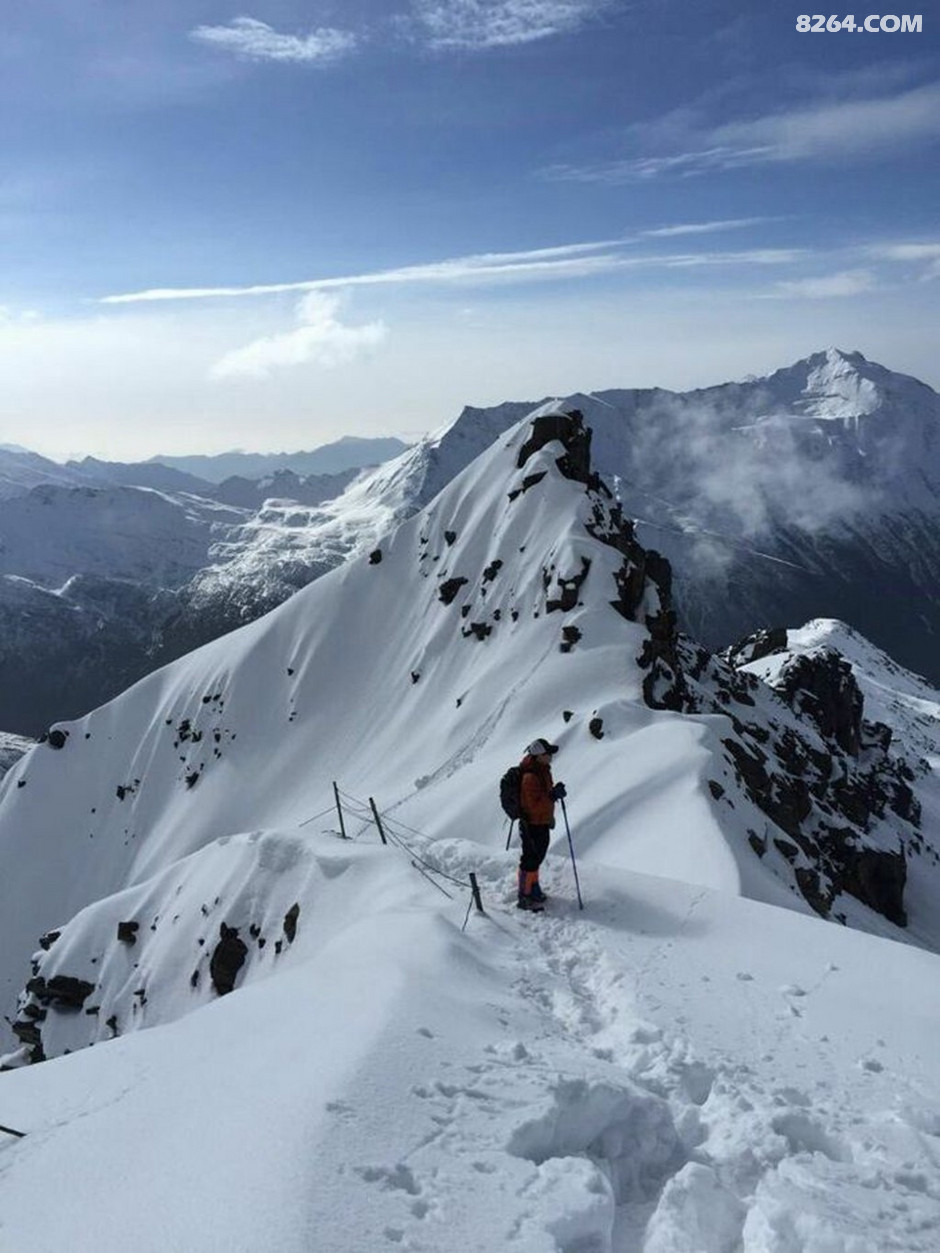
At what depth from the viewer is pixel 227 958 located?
1163 inches

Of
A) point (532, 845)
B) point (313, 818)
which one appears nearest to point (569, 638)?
point (313, 818)

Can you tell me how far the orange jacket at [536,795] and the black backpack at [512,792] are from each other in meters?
0.10

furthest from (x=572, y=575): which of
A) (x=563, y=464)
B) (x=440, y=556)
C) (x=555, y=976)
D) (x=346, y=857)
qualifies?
(x=555, y=976)

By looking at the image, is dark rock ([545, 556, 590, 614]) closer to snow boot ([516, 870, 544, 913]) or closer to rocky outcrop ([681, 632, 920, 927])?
rocky outcrop ([681, 632, 920, 927])

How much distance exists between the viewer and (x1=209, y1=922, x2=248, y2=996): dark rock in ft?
94.7

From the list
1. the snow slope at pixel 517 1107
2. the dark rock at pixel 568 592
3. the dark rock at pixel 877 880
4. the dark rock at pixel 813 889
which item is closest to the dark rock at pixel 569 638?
the dark rock at pixel 568 592

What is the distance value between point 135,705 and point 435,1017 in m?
98.1

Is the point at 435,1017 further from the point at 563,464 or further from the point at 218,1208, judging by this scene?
the point at 563,464

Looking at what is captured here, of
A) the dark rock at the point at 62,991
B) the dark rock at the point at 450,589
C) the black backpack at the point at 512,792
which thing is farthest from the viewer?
the dark rock at the point at 450,589

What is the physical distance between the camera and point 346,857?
76.8 feet

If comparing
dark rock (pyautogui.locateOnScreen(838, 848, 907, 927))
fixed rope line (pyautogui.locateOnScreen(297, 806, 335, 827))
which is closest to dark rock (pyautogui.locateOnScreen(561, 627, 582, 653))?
fixed rope line (pyautogui.locateOnScreen(297, 806, 335, 827))

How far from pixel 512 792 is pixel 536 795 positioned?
0.51 meters

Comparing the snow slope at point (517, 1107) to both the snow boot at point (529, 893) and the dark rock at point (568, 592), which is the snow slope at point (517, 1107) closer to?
the snow boot at point (529, 893)

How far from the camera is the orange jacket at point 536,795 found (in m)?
15.7
